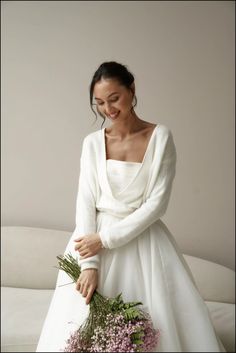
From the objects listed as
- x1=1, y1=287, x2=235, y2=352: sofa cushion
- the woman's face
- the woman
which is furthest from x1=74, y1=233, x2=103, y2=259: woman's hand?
x1=1, y1=287, x2=235, y2=352: sofa cushion

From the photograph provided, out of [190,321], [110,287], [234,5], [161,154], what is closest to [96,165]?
[161,154]

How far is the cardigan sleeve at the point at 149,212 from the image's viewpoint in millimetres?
699

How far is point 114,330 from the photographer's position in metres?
0.57

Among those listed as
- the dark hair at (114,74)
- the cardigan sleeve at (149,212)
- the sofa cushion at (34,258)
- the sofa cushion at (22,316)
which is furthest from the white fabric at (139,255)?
the sofa cushion at (22,316)

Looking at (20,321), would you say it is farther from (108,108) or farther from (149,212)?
(108,108)

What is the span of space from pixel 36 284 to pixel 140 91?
0.64 meters

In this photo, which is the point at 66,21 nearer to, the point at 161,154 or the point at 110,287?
the point at 161,154

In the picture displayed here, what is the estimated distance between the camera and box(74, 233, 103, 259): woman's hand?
700 millimetres

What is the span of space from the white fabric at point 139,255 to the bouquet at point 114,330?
0.04 meters

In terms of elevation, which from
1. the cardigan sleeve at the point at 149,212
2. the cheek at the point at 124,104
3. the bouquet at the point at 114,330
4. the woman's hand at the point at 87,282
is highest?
the cheek at the point at 124,104

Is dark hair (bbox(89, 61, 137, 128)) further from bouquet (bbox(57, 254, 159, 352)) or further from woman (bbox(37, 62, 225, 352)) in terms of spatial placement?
bouquet (bbox(57, 254, 159, 352))

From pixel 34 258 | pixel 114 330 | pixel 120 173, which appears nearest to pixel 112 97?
pixel 120 173

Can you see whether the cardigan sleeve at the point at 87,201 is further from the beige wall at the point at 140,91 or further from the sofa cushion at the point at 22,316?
the sofa cushion at the point at 22,316

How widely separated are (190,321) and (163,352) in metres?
0.09
